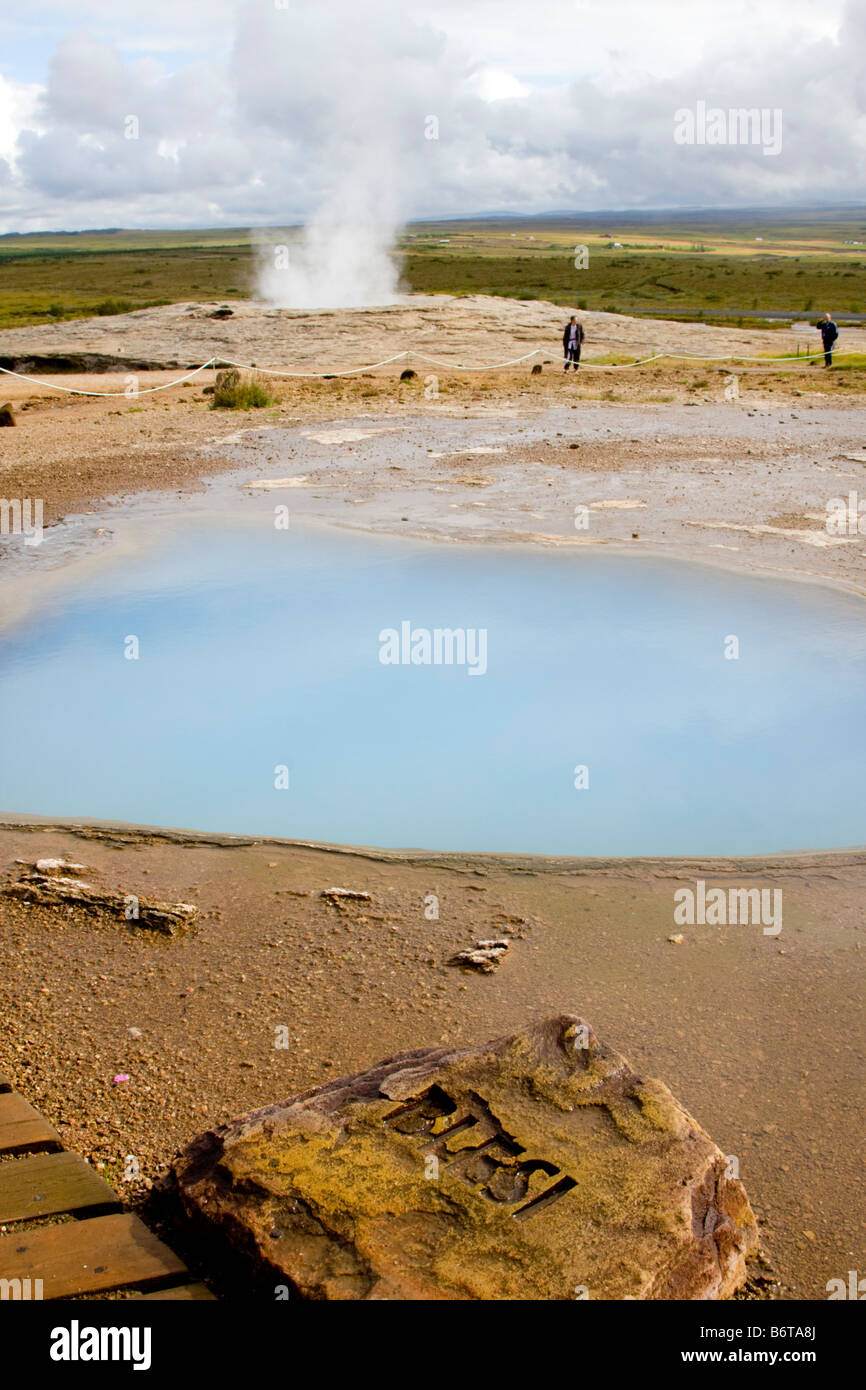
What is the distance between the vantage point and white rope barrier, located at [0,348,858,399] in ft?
66.9

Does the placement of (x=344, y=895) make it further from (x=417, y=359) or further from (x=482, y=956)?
(x=417, y=359)

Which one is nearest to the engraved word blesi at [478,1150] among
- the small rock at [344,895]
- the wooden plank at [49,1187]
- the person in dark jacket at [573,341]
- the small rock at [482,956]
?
the wooden plank at [49,1187]

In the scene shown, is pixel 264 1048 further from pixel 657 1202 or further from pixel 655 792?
pixel 655 792

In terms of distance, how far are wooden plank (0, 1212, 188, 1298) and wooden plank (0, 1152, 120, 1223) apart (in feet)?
0.27

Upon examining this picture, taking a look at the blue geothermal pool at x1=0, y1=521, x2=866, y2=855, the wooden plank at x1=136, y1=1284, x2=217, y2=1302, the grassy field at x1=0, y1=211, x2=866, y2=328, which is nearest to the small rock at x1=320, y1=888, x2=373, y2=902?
the blue geothermal pool at x1=0, y1=521, x2=866, y2=855

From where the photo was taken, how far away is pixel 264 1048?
3.83 m

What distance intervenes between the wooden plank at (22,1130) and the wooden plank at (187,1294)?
2.31 feet

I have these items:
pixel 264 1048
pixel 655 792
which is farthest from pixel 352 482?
pixel 264 1048

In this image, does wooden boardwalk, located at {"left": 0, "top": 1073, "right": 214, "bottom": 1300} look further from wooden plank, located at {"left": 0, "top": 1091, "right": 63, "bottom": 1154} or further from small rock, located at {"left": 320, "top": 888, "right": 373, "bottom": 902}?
small rock, located at {"left": 320, "top": 888, "right": 373, "bottom": 902}

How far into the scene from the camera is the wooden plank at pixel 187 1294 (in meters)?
2.58

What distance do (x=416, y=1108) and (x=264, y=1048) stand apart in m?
Result: 1.00

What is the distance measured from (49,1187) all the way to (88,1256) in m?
0.32

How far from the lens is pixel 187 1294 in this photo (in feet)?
8.54

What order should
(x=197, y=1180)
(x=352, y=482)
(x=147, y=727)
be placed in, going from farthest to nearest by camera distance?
1. (x=352, y=482)
2. (x=147, y=727)
3. (x=197, y=1180)
